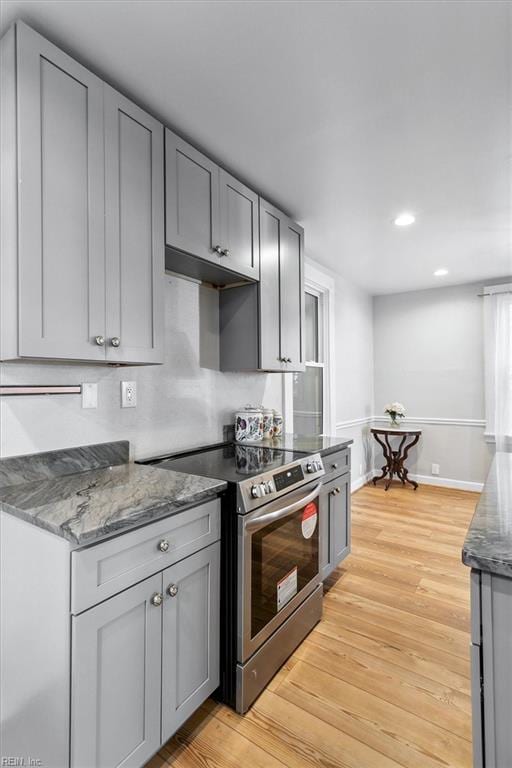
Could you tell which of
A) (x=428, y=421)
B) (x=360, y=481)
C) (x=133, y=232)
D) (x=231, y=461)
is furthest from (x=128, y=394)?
(x=428, y=421)

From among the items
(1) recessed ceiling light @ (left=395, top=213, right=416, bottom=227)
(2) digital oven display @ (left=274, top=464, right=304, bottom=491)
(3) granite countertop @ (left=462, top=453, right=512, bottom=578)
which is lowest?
(2) digital oven display @ (left=274, top=464, right=304, bottom=491)

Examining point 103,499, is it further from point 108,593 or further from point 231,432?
point 231,432

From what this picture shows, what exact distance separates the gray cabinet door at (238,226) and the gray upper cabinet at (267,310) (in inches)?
3.4

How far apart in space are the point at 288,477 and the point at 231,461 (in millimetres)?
326

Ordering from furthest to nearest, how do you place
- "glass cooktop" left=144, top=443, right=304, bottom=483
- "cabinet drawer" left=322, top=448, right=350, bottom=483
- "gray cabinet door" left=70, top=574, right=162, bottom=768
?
"cabinet drawer" left=322, top=448, right=350, bottom=483, "glass cooktop" left=144, top=443, right=304, bottom=483, "gray cabinet door" left=70, top=574, right=162, bottom=768

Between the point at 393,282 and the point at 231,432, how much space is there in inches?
124

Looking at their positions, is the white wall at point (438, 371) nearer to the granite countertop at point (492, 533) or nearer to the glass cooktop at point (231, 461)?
the glass cooktop at point (231, 461)

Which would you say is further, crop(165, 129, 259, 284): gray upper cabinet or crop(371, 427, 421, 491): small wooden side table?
crop(371, 427, 421, 491): small wooden side table

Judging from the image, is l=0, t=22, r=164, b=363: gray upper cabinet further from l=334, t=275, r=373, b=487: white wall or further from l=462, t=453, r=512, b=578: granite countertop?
l=334, t=275, r=373, b=487: white wall

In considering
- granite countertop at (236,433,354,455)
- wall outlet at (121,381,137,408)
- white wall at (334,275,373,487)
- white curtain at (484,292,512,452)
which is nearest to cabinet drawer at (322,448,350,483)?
Answer: granite countertop at (236,433,354,455)

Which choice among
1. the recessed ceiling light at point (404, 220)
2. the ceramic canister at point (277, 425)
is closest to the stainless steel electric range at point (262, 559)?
the ceramic canister at point (277, 425)

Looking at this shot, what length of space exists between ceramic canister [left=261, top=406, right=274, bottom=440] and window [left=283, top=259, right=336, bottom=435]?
2.96 ft

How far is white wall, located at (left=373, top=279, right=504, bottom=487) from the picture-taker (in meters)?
4.67

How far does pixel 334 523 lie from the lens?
2.45 m
